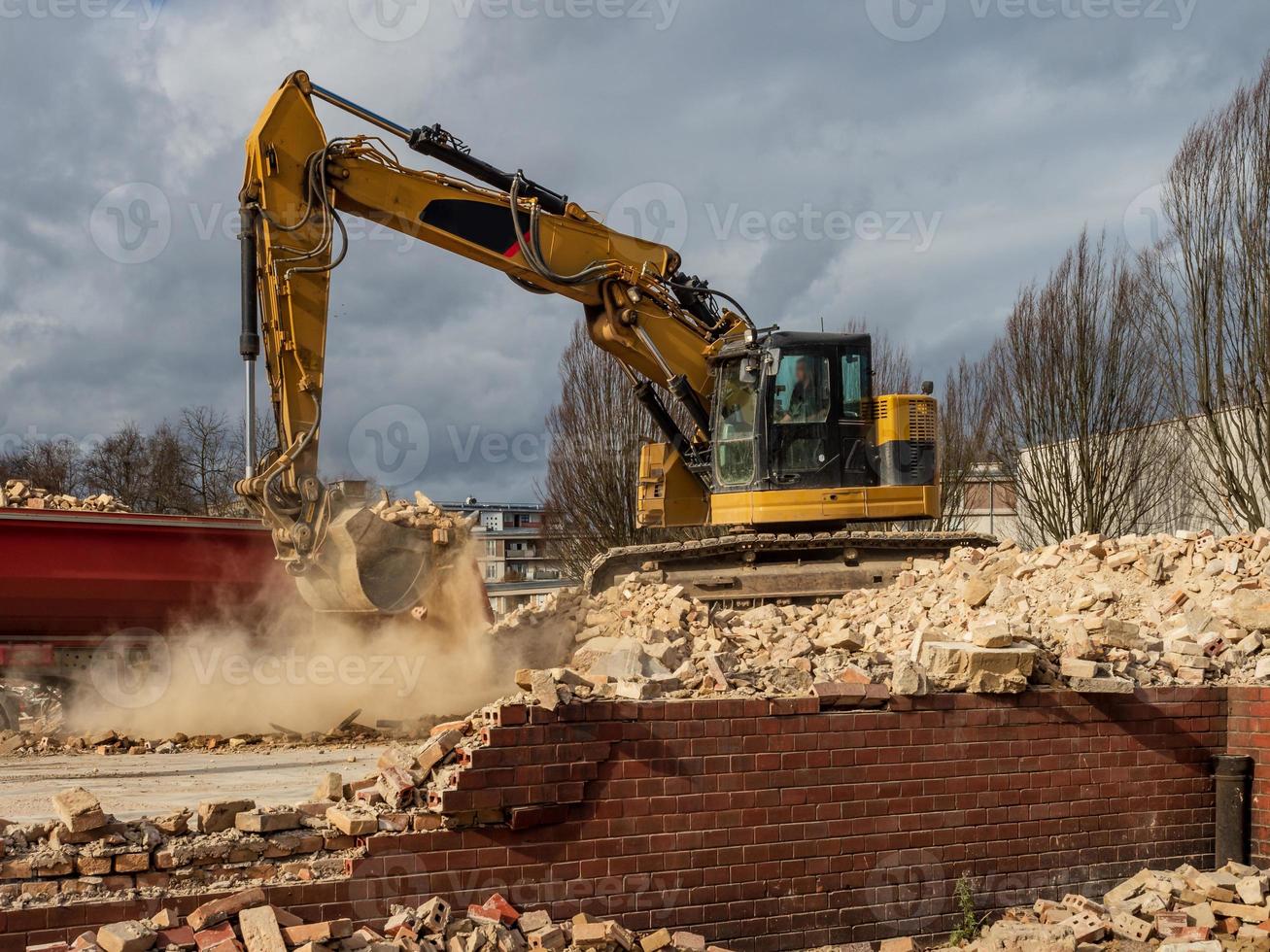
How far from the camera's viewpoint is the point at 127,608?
437 inches

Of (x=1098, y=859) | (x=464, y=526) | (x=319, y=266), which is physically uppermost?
(x=319, y=266)

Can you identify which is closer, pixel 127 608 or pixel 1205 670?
pixel 1205 670

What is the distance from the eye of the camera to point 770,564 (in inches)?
511

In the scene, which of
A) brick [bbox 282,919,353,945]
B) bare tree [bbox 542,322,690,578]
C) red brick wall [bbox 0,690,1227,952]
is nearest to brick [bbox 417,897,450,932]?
red brick wall [bbox 0,690,1227,952]

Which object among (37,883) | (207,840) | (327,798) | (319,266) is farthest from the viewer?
(319,266)

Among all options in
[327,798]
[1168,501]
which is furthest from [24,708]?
[1168,501]

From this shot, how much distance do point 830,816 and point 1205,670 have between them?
9.96ft

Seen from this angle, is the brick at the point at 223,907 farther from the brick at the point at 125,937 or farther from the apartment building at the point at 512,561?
the apartment building at the point at 512,561

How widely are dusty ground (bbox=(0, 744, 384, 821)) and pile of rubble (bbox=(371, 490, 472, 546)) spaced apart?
2.05 meters

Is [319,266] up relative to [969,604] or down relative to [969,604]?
up

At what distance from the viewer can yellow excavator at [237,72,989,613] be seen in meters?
10.1

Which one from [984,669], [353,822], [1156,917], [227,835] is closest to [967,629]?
[984,669]

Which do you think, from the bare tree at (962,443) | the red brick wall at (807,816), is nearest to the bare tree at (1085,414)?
the bare tree at (962,443)

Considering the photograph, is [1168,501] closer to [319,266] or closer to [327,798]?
[319,266]
